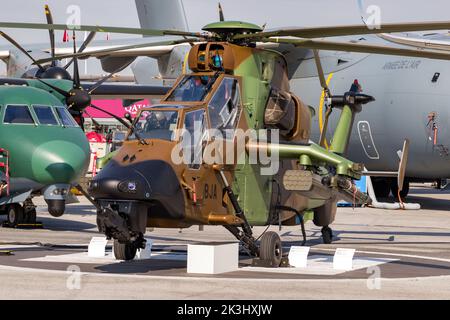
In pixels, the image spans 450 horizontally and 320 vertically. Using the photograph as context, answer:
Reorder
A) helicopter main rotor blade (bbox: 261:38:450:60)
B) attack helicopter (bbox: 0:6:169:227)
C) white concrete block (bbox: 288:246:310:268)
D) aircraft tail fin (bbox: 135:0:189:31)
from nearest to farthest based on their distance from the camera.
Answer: helicopter main rotor blade (bbox: 261:38:450:60), white concrete block (bbox: 288:246:310:268), attack helicopter (bbox: 0:6:169:227), aircraft tail fin (bbox: 135:0:189:31)

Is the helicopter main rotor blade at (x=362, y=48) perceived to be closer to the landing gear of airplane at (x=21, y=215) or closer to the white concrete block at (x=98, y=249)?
the white concrete block at (x=98, y=249)

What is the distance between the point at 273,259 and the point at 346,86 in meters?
17.6

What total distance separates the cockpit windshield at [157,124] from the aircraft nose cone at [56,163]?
6.25 meters

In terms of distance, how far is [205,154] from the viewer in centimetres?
1320

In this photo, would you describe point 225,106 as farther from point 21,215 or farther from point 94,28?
point 21,215

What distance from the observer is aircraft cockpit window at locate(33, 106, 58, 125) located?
20.2 meters

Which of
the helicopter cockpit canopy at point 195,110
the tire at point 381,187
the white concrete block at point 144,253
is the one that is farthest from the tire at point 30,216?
the tire at point 381,187

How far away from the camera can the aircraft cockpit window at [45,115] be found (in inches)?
797

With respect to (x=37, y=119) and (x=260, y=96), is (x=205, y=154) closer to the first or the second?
(x=260, y=96)

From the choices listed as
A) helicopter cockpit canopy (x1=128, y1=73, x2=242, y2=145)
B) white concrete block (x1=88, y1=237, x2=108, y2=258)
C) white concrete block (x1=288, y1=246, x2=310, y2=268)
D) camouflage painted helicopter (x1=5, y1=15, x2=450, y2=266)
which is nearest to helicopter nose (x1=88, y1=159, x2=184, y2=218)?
camouflage painted helicopter (x1=5, y1=15, x2=450, y2=266)

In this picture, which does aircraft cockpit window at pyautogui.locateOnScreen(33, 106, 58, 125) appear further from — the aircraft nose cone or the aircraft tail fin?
the aircraft tail fin

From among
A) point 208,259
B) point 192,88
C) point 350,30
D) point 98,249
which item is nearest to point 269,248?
point 208,259

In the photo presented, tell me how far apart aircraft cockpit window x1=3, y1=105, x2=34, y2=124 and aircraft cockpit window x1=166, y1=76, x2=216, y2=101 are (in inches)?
286
